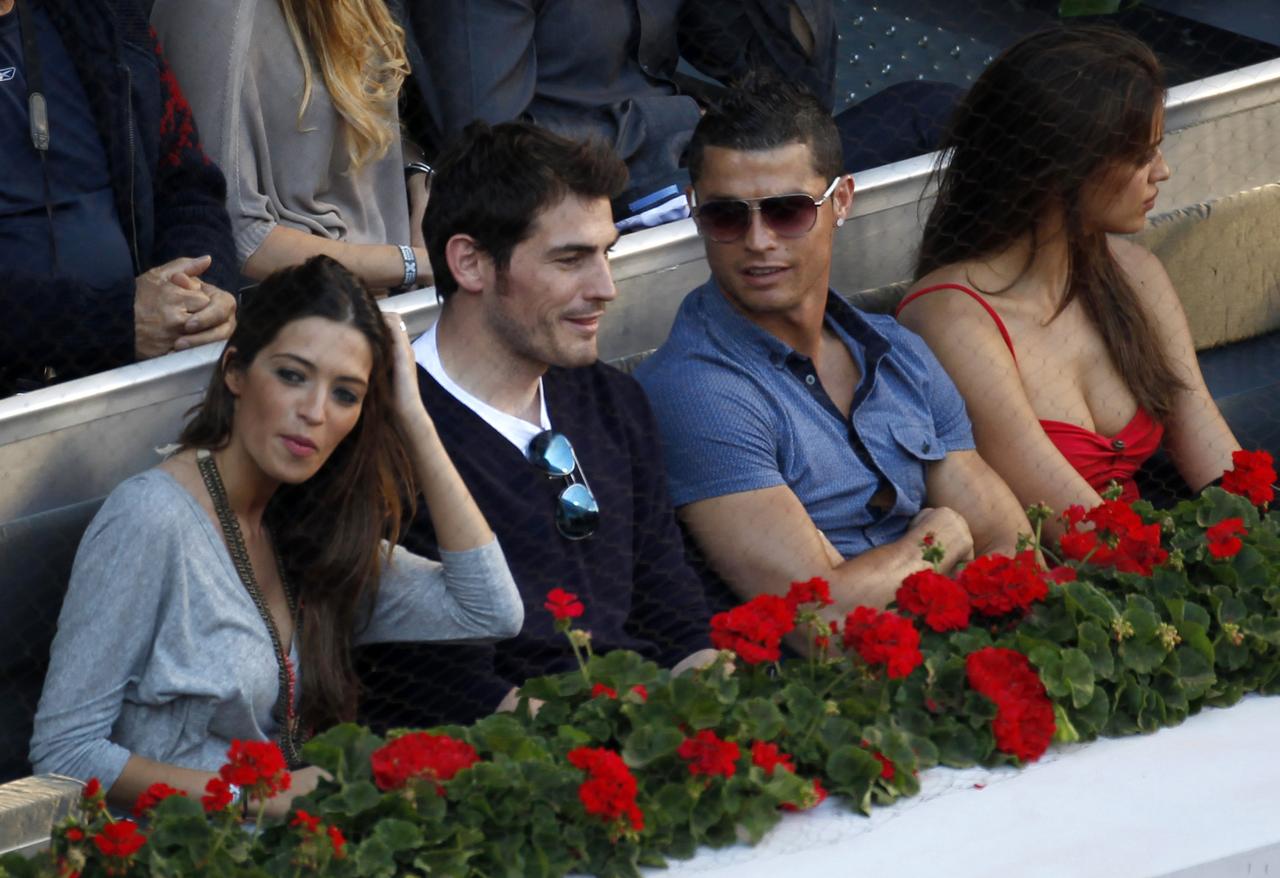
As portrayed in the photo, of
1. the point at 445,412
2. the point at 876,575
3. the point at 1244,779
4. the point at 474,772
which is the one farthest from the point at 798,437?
the point at 474,772

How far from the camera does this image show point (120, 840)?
159 cm

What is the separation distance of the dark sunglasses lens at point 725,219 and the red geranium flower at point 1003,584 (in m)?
0.61

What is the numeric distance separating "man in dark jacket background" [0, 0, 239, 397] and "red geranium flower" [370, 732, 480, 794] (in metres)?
0.87

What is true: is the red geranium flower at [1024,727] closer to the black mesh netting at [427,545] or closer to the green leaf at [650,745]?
the green leaf at [650,745]

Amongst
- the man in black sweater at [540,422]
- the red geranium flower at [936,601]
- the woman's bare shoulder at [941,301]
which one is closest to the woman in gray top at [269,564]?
the man in black sweater at [540,422]

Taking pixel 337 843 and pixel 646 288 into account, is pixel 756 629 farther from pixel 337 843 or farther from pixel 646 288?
pixel 646 288

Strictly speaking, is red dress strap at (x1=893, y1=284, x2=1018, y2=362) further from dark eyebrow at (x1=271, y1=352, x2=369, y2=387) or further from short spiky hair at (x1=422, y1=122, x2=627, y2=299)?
dark eyebrow at (x1=271, y1=352, x2=369, y2=387)

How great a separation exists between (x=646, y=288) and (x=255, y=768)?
1.28 metres

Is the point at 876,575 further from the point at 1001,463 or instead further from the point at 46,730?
the point at 46,730

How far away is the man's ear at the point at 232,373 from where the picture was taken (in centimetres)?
208

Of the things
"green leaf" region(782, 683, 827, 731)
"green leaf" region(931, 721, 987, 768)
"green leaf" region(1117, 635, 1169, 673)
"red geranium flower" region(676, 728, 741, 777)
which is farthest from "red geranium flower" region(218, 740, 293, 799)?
"green leaf" region(1117, 635, 1169, 673)

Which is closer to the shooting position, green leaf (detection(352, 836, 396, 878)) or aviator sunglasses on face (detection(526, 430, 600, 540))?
green leaf (detection(352, 836, 396, 878))

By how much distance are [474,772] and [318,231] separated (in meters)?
1.33

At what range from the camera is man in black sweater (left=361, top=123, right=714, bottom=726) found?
2256mm
